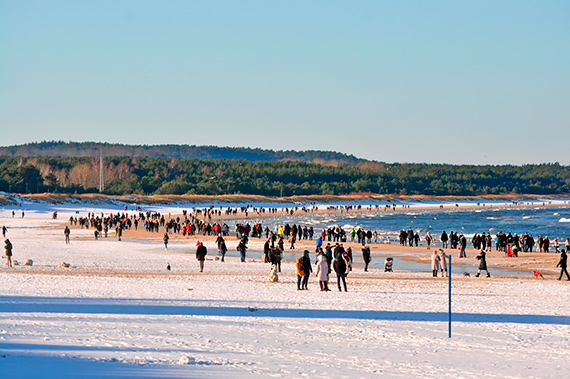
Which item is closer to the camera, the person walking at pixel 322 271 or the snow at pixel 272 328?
the snow at pixel 272 328

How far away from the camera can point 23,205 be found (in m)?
97.0

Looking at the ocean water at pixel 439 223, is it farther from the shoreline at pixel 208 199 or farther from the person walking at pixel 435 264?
the shoreline at pixel 208 199

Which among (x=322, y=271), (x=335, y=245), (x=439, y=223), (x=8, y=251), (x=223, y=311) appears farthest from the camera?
(x=439, y=223)

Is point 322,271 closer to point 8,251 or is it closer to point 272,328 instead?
point 272,328

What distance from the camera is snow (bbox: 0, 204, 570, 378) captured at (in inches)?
388

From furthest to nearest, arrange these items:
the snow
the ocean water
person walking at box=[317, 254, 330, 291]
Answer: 1. the ocean water
2. person walking at box=[317, 254, 330, 291]
3. the snow

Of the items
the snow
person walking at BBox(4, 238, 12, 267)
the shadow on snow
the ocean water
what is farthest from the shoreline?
the shadow on snow

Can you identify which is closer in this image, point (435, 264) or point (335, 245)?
point (435, 264)

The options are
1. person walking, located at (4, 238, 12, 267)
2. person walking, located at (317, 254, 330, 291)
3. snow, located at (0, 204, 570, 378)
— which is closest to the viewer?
snow, located at (0, 204, 570, 378)

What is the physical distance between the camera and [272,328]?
521 inches

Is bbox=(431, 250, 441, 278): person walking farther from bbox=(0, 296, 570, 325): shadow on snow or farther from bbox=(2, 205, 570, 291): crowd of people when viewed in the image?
bbox=(0, 296, 570, 325): shadow on snow

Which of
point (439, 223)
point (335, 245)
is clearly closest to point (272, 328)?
point (335, 245)

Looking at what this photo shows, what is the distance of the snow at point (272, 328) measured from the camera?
9852mm

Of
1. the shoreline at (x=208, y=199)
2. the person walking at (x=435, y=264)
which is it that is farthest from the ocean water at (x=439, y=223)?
the shoreline at (x=208, y=199)
